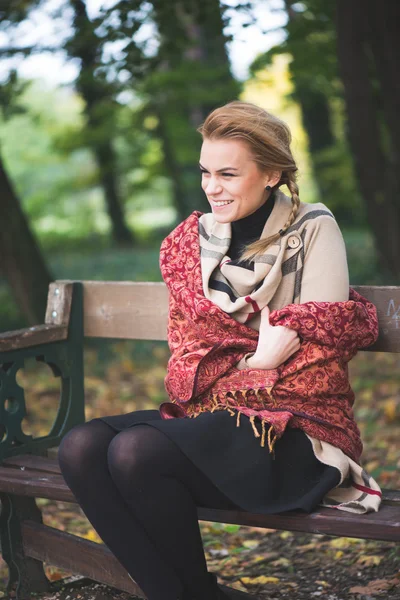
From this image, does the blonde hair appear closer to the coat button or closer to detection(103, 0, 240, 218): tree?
the coat button

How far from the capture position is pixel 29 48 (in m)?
7.31

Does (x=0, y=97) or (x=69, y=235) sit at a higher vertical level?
(x=0, y=97)

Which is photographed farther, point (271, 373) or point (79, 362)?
point (79, 362)

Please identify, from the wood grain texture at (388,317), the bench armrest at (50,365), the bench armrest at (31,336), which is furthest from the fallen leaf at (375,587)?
the bench armrest at (31,336)

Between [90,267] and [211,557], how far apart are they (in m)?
9.25

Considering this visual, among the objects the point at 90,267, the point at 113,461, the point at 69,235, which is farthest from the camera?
the point at 69,235

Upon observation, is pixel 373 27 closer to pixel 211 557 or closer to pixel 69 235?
pixel 211 557

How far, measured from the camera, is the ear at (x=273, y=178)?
9.52 ft

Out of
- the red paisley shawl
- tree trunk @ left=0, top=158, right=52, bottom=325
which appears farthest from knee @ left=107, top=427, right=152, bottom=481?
tree trunk @ left=0, top=158, right=52, bottom=325

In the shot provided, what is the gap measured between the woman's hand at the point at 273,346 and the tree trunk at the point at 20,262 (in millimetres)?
4488

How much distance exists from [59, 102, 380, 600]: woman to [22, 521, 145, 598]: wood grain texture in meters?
0.45

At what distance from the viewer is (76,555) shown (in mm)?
3365

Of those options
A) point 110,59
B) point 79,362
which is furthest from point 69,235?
point 79,362

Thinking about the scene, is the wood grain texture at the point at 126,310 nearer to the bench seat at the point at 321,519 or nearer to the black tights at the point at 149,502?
the bench seat at the point at 321,519
